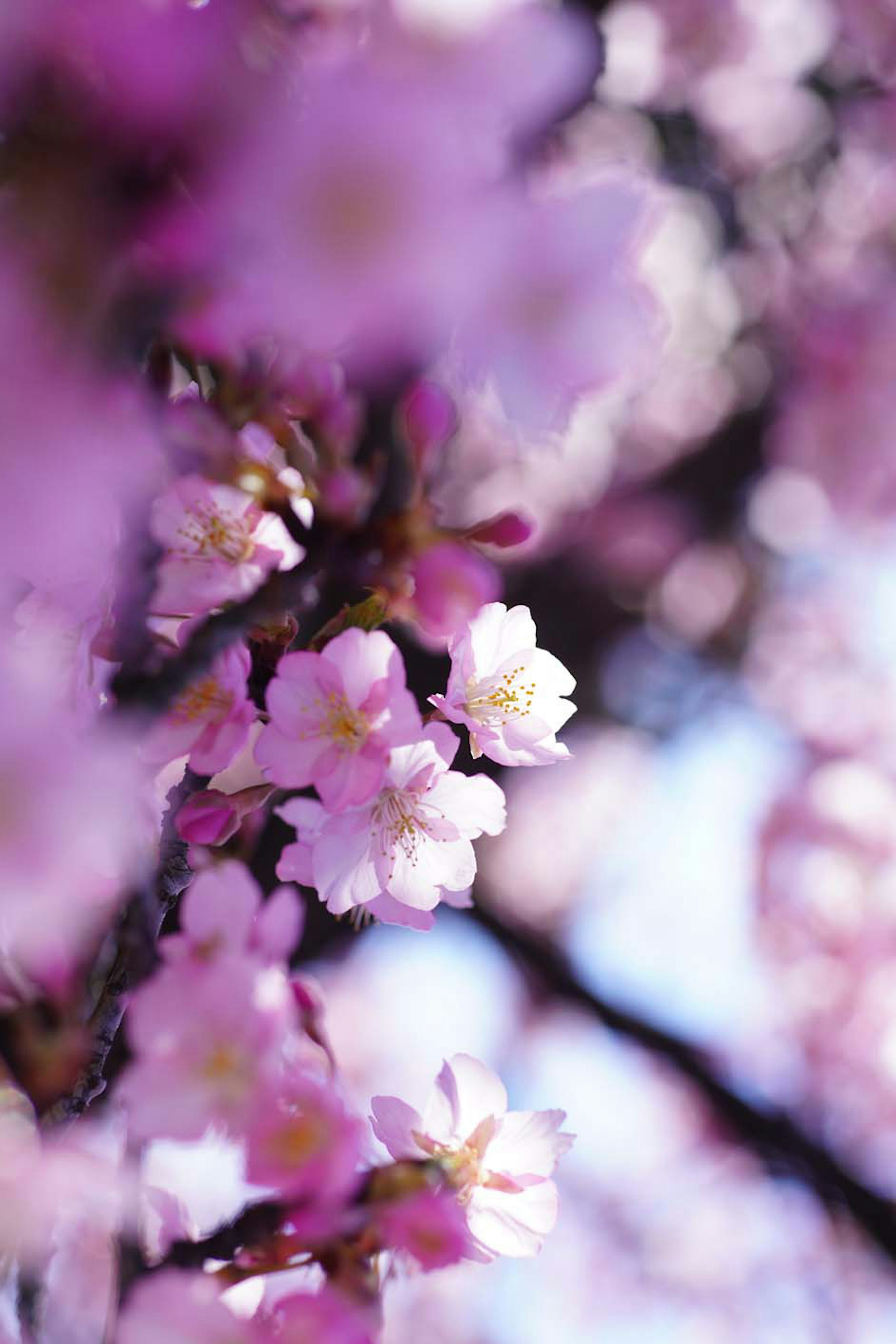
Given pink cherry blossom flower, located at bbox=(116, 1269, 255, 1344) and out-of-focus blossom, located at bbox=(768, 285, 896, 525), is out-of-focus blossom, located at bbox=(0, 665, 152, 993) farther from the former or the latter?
out-of-focus blossom, located at bbox=(768, 285, 896, 525)

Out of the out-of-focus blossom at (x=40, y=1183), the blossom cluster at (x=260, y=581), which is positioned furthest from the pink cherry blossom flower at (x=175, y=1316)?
the out-of-focus blossom at (x=40, y=1183)

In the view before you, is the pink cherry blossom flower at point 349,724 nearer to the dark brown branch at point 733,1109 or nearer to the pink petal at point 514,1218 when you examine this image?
the pink petal at point 514,1218

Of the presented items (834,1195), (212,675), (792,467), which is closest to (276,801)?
(212,675)

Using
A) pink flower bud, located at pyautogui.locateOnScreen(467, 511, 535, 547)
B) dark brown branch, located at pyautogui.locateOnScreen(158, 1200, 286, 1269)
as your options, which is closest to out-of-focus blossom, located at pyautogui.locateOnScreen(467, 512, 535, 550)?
pink flower bud, located at pyautogui.locateOnScreen(467, 511, 535, 547)

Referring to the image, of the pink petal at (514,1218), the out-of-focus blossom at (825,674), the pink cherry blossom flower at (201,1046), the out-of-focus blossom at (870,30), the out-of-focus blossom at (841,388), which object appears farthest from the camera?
the out-of-focus blossom at (825,674)

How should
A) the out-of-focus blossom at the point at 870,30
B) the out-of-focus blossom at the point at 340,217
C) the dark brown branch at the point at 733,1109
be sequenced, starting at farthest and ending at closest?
the out-of-focus blossom at the point at 870,30 < the dark brown branch at the point at 733,1109 < the out-of-focus blossom at the point at 340,217

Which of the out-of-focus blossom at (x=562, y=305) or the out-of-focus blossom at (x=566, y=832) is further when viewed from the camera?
the out-of-focus blossom at (x=566, y=832)
